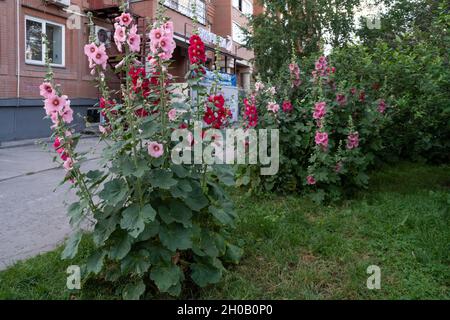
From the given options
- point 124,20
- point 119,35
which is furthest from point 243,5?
point 119,35

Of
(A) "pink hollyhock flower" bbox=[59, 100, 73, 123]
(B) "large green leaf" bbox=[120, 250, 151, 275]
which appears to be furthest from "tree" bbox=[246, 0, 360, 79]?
(B) "large green leaf" bbox=[120, 250, 151, 275]

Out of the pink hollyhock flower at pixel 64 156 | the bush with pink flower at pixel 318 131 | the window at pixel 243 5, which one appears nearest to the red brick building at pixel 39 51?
the bush with pink flower at pixel 318 131

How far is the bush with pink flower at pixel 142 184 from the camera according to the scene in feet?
7.32

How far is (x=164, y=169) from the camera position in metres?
2.32

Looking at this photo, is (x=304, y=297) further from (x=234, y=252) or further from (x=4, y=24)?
(x=4, y=24)

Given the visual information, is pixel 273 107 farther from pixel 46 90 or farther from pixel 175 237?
pixel 46 90

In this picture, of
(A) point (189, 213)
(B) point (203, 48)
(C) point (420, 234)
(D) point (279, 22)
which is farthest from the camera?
(D) point (279, 22)

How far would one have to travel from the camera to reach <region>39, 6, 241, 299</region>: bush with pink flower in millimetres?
2230

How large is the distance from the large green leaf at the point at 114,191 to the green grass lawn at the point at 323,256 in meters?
0.73

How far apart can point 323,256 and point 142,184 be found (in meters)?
1.65

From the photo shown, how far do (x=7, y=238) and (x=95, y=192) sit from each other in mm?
1799

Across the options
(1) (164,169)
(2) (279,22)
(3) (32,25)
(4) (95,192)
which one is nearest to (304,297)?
(1) (164,169)

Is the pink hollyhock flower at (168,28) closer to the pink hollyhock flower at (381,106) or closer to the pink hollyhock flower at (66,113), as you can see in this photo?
the pink hollyhock flower at (66,113)

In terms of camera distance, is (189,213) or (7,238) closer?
(189,213)
